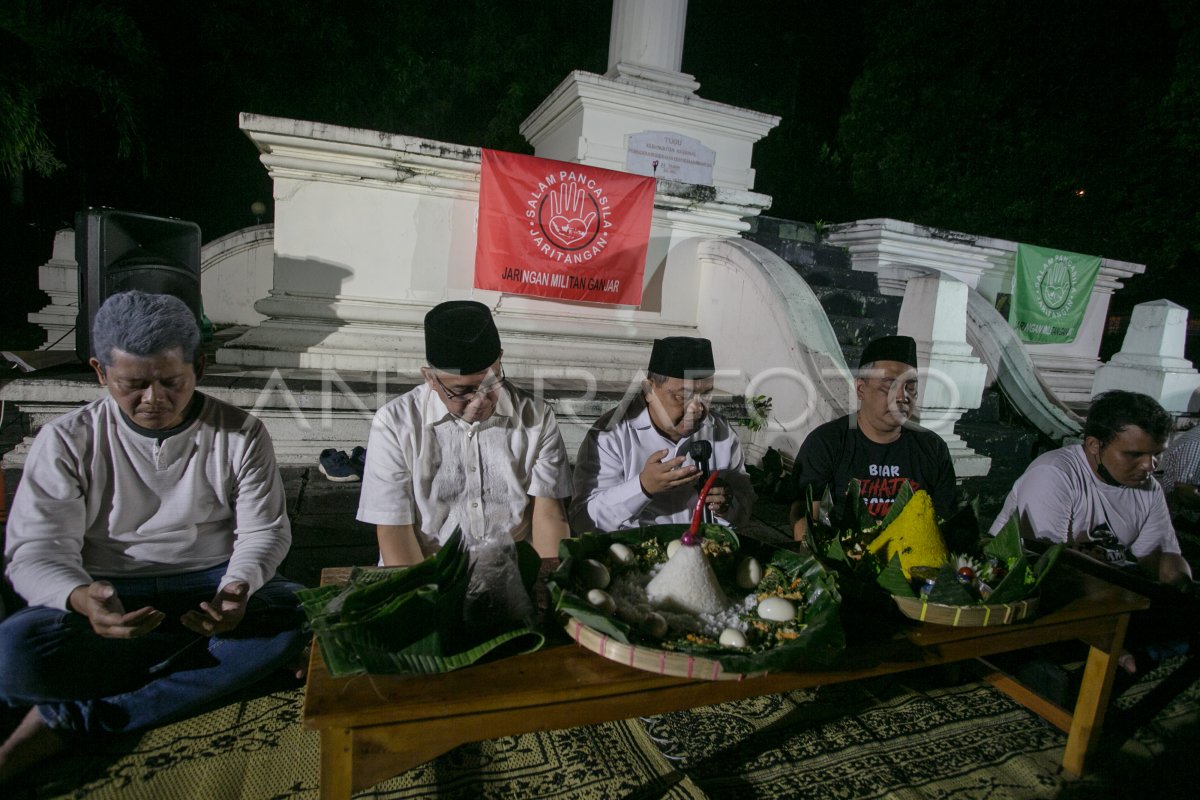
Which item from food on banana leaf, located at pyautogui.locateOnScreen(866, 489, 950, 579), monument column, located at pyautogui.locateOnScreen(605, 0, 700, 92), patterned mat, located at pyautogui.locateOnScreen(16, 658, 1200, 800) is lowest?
patterned mat, located at pyautogui.locateOnScreen(16, 658, 1200, 800)

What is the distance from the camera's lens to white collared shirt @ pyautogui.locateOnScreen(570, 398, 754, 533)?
2773mm

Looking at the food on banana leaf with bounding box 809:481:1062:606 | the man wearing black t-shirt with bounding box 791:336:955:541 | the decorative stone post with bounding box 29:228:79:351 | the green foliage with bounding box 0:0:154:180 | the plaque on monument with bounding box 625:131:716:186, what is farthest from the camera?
the decorative stone post with bounding box 29:228:79:351

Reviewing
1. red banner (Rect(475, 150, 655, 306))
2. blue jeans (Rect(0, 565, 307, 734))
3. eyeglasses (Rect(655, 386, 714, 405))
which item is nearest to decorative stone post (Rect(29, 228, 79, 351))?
red banner (Rect(475, 150, 655, 306))

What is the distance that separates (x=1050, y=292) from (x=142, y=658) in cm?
939

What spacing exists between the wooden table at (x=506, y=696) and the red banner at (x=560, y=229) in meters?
4.37

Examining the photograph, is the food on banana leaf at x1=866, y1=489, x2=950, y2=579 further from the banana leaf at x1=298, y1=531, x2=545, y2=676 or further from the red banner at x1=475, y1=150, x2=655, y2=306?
the red banner at x1=475, y1=150, x2=655, y2=306

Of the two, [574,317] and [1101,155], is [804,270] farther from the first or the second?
[1101,155]

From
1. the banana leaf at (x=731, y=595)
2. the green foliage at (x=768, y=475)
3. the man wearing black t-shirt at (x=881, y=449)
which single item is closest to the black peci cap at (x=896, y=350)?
the man wearing black t-shirt at (x=881, y=449)

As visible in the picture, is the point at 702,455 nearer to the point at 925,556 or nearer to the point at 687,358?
the point at 687,358

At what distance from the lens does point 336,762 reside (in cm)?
128

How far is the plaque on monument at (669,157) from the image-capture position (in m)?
7.58

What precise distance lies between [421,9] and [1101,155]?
13275mm

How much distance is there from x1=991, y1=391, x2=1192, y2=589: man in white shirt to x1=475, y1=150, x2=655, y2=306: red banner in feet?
12.3

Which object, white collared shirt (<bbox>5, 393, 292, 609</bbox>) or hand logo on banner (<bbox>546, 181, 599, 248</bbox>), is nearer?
white collared shirt (<bbox>5, 393, 292, 609</bbox>)
